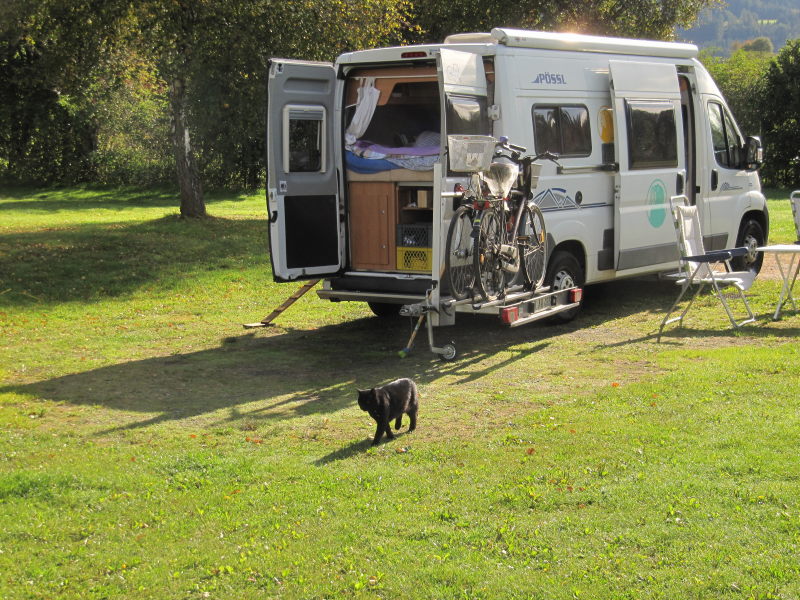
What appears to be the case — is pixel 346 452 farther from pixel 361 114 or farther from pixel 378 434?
pixel 361 114

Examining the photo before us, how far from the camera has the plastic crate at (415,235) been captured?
9992 millimetres

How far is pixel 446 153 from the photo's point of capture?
8961 mm

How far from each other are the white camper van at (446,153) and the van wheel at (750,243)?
81.4 inches

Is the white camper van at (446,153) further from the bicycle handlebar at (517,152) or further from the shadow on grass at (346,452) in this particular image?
the shadow on grass at (346,452)

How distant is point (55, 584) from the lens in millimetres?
4461

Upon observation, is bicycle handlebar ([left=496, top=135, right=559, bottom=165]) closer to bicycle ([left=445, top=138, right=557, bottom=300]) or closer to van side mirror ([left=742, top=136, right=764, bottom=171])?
bicycle ([left=445, top=138, right=557, bottom=300])

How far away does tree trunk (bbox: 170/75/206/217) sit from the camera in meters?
18.8

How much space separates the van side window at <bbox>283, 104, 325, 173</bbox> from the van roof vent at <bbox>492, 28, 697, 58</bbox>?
2.00 m

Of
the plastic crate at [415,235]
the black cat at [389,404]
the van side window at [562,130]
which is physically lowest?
the black cat at [389,404]

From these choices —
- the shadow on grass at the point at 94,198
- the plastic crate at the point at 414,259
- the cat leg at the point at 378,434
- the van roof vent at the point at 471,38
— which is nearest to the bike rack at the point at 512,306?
the plastic crate at the point at 414,259

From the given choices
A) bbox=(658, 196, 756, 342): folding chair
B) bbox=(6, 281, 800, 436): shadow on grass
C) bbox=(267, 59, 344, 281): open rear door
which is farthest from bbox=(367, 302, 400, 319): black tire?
bbox=(658, 196, 756, 342): folding chair

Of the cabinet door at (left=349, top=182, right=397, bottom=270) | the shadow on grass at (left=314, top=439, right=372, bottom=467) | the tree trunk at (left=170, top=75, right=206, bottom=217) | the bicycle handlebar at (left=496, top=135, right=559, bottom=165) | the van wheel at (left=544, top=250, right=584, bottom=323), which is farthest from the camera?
the tree trunk at (left=170, top=75, right=206, bottom=217)

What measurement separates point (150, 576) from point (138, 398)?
363cm

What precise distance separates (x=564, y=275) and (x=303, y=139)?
318 cm
